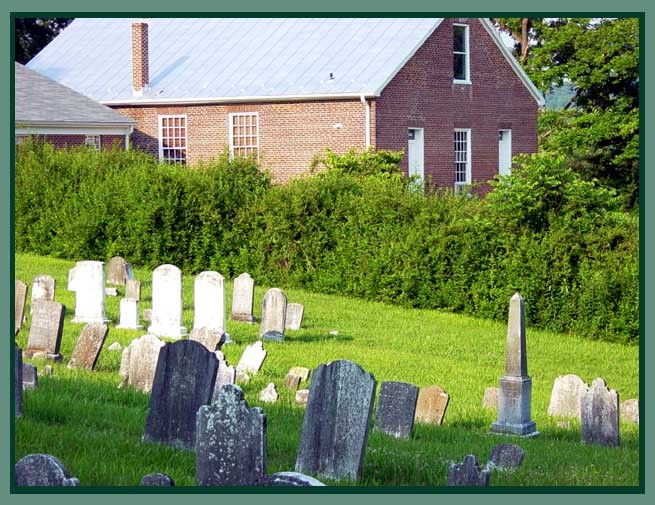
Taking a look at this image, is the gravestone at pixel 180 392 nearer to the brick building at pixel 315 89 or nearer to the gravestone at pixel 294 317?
the gravestone at pixel 294 317

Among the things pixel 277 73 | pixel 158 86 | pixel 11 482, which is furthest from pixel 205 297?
pixel 158 86

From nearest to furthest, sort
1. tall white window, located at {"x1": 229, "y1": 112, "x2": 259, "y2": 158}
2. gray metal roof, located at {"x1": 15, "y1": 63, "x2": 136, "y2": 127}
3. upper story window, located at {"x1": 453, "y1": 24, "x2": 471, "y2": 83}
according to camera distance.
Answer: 1. gray metal roof, located at {"x1": 15, "y1": 63, "x2": 136, "y2": 127}
2. tall white window, located at {"x1": 229, "y1": 112, "x2": 259, "y2": 158}
3. upper story window, located at {"x1": 453, "y1": 24, "x2": 471, "y2": 83}

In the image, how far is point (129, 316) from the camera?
58.3ft

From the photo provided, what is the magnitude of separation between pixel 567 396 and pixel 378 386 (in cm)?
275

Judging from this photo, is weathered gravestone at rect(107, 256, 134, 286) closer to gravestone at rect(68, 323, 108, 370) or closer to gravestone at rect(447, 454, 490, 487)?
gravestone at rect(68, 323, 108, 370)

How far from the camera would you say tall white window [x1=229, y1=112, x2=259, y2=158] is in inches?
1469

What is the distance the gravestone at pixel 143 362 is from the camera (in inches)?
455

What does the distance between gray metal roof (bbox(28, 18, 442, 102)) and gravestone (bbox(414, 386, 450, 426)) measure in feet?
75.0

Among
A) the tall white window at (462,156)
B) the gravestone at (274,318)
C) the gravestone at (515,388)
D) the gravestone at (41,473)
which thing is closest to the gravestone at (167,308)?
the gravestone at (274,318)

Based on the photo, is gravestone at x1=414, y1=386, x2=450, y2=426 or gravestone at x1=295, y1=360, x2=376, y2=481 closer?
gravestone at x1=295, y1=360, x2=376, y2=481

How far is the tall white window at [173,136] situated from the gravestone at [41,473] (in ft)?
107

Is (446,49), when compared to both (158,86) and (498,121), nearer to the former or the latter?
(498,121)

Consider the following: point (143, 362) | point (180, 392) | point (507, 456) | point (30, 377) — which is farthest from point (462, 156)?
point (180, 392)

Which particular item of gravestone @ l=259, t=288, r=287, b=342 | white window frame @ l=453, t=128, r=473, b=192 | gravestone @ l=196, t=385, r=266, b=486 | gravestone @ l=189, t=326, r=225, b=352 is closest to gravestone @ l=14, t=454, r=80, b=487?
gravestone @ l=196, t=385, r=266, b=486
